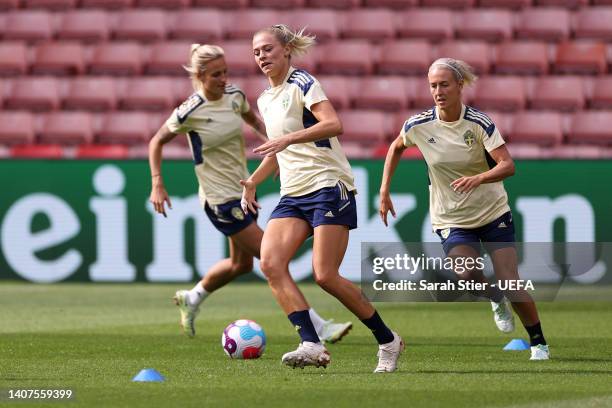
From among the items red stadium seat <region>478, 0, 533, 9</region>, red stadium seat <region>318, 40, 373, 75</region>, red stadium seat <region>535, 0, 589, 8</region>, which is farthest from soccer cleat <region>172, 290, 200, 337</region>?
red stadium seat <region>535, 0, 589, 8</region>

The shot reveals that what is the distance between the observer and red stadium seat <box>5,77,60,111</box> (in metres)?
19.0

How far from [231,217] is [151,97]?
8613mm

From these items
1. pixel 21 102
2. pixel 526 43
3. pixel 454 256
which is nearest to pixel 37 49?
pixel 21 102

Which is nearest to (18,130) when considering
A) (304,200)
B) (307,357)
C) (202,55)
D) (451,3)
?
(451,3)

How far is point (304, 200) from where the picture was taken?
25.7 ft

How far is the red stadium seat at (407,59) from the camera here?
61.3ft

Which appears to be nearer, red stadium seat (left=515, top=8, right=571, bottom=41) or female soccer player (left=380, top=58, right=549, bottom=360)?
female soccer player (left=380, top=58, right=549, bottom=360)

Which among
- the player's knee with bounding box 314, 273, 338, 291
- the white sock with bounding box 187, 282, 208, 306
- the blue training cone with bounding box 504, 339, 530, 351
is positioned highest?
the player's knee with bounding box 314, 273, 338, 291

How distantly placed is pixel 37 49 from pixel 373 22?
519 cm

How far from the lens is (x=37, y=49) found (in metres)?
20.0

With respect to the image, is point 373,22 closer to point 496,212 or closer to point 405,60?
point 405,60

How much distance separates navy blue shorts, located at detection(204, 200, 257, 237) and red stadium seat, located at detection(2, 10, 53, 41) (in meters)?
10.7

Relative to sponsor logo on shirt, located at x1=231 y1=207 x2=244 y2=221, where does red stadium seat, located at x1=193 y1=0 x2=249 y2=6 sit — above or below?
above

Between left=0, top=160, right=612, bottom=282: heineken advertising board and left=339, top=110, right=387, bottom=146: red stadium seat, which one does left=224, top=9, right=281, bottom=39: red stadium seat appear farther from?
left=0, top=160, right=612, bottom=282: heineken advertising board
